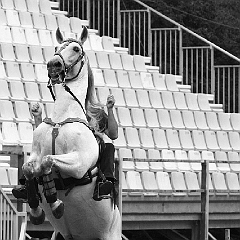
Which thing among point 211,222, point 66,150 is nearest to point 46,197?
point 66,150

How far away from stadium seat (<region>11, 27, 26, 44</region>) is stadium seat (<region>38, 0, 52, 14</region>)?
118 centimetres

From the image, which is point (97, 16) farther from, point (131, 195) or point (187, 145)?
point (131, 195)

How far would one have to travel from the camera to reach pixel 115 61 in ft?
50.7

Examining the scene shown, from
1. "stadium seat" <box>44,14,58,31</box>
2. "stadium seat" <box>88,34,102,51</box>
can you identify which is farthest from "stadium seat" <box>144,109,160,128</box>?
"stadium seat" <box>44,14,58,31</box>

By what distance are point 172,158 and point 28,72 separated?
215 centimetres

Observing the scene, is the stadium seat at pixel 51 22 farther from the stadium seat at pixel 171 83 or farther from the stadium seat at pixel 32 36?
the stadium seat at pixel 171 83

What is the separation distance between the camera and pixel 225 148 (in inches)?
604

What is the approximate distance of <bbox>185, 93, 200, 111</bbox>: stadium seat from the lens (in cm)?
1566

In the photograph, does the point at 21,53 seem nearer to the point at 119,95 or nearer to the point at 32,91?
the point at 32,91

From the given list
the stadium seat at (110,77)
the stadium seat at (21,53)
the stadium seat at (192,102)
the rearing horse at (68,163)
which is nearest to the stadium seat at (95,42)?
the stadium seat at (110,77)

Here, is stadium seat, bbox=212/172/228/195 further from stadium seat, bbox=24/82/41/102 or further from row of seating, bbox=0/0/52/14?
row of seating, bbox=0/0/52/14

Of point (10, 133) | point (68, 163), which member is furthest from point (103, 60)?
point (68, 163)

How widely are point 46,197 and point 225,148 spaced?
851 cm

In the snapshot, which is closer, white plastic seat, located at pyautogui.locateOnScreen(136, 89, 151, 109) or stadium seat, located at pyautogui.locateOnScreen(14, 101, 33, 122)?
stadium seat, located at pyautogui.locateOnScreen(14, 101, 33, 122)
